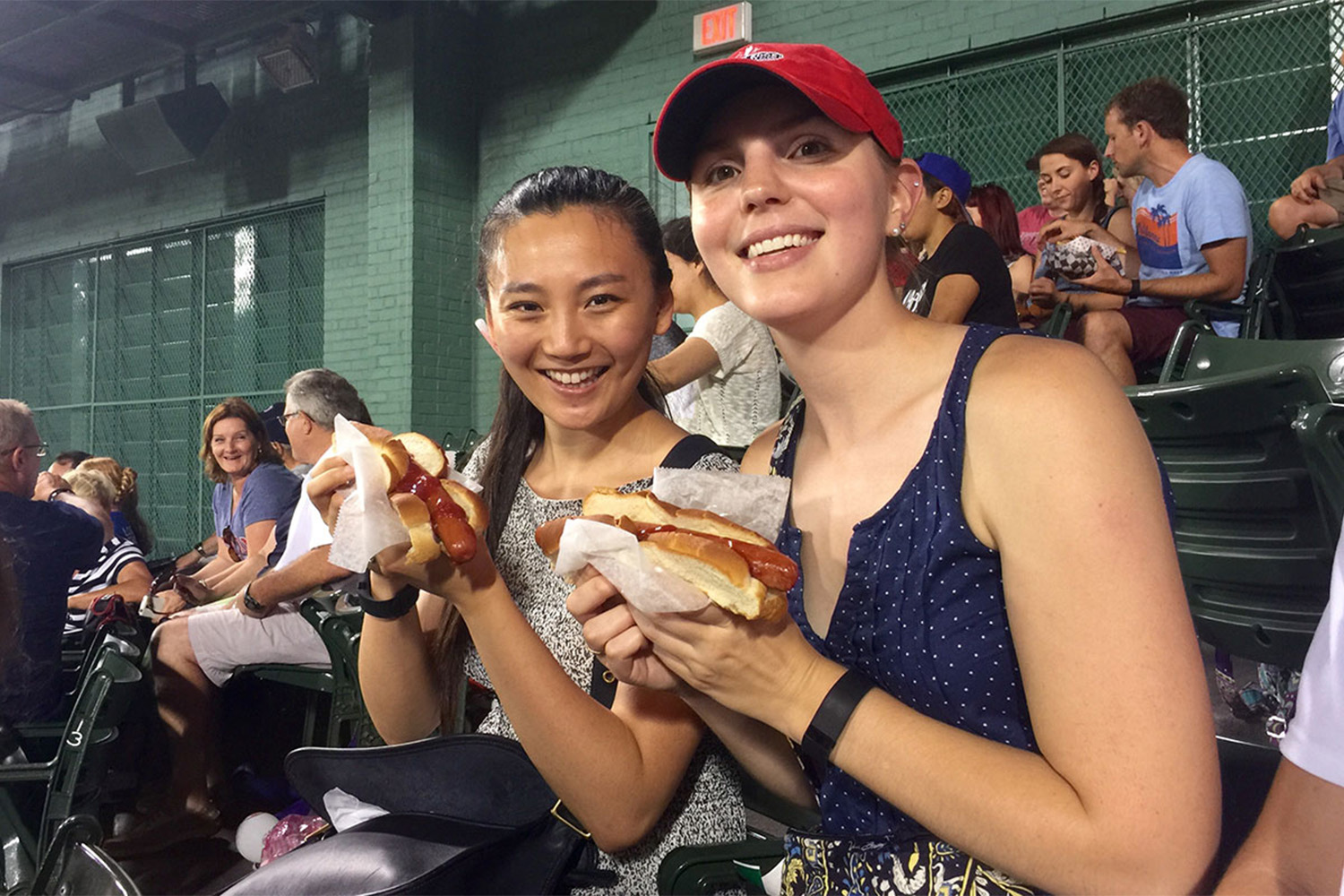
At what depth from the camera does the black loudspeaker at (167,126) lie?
10188mm

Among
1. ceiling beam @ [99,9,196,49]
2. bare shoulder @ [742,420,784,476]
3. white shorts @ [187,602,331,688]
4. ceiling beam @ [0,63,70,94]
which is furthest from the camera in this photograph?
ceiling beam @ [0,63,70,94]

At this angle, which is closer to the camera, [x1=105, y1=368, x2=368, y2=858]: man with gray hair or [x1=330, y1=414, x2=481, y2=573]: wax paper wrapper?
[x1=330, y1=414, x2=481, y2=573]: wax paper wrapper

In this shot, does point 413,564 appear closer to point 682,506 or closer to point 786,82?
point 682,506

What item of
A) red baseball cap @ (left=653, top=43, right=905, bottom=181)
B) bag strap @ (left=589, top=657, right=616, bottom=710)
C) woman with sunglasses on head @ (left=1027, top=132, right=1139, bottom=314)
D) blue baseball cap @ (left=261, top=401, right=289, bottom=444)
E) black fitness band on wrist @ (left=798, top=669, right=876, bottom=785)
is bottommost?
bag strap @ (left=589, top=657, right=616, bottom=710)

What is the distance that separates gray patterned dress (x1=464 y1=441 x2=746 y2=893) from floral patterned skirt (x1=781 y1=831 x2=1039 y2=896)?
0.94 feet

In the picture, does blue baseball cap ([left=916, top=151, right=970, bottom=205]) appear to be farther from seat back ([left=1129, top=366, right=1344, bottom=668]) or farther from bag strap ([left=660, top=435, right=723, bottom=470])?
bag strap ([left=660, top=435, right=723, bottom=470])

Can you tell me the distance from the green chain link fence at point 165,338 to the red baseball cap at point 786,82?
963 centimetres

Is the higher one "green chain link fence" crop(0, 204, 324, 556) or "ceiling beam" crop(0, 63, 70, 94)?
"ceiling beam" crop(0, 63, 70, 94)

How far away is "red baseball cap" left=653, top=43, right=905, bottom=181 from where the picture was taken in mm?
1021

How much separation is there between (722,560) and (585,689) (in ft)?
1.98

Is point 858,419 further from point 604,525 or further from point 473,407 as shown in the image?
point 473,407

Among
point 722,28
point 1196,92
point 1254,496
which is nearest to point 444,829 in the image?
point 1254,496

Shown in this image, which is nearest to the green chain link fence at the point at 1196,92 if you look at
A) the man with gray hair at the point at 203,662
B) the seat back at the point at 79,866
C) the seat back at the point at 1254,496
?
the seat back at the point at 1254,496

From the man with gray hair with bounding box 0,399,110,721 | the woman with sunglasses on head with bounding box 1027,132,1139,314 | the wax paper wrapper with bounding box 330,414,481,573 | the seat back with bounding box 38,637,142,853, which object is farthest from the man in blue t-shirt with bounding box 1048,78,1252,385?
the man with gray hair with bounding box 0,399,110,721
